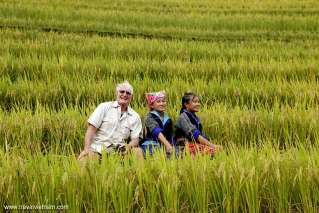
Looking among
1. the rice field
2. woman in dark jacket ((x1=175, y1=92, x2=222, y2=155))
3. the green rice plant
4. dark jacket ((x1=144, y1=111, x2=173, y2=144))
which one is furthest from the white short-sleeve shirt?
the green rice plant

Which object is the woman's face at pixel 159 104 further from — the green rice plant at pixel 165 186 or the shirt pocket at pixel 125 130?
the green rice plant at pixel 165 186

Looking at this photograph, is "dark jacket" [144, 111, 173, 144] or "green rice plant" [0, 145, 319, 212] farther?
"dark jacket" [144, 111, 173, 144]

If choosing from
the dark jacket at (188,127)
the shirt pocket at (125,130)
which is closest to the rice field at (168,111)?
the dark jacket at (188,127)

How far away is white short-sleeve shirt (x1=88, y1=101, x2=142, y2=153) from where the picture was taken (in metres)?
3.97

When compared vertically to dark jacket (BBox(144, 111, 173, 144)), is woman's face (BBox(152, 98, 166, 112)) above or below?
above

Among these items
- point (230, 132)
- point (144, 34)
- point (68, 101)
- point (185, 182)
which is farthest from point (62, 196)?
point (144, 34)

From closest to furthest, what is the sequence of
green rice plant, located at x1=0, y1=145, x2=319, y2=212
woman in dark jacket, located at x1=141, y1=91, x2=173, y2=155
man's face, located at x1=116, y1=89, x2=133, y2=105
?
green rice plant, located at x1=0, y1=145, x2=319, y2=212, man's face, located at x1=116, y1=89, x2=133, y2=105, woman in dark jacket, located at x1=141, y1=91, x2=173, y2=155

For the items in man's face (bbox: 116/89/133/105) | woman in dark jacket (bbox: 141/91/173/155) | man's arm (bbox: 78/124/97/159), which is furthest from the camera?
woman in dark jacket (bbox: 141/91/173/155)

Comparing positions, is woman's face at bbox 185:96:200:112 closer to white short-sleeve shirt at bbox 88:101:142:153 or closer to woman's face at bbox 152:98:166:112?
woman's face at bbox 152:98:166:112

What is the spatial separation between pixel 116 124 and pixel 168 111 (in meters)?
0.92

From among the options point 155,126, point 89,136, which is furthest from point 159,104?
point 89,136

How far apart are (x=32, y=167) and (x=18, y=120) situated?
178 cm

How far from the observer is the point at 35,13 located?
14969 millimetres

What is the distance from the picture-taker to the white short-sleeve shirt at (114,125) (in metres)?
3.97
